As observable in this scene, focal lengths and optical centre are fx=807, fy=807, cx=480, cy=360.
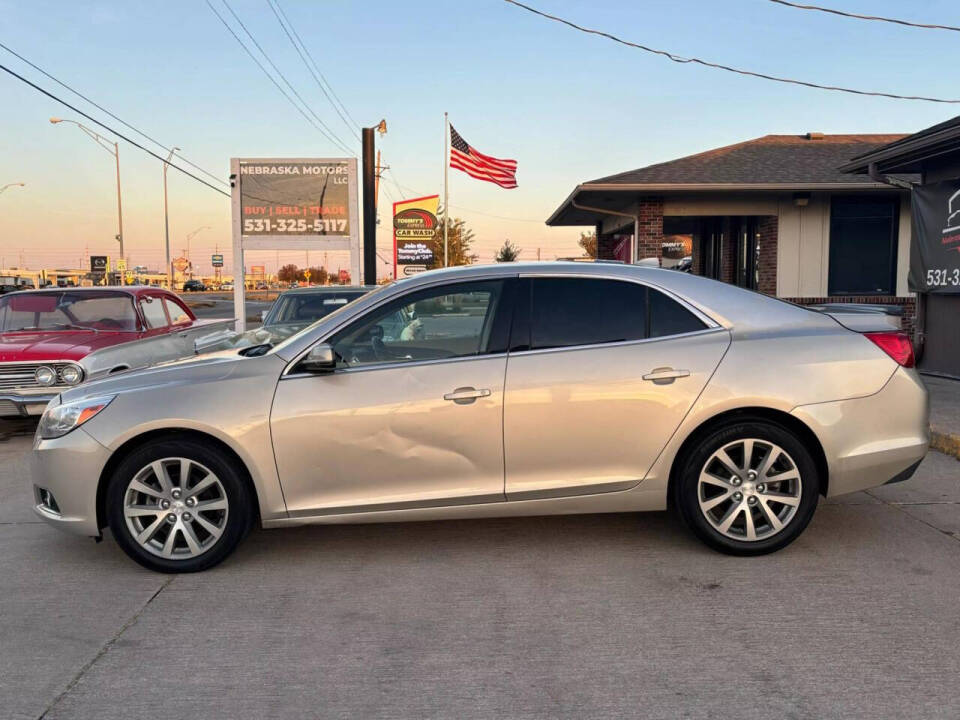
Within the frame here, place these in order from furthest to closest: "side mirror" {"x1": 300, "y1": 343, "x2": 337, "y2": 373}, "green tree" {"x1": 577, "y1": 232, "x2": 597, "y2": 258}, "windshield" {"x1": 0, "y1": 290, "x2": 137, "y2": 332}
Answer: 1. "green tree" {"x1": 577, "y1": 232, "x2": 597, "y2": 258}
2. "windshield" {"x1": 0, "y1": 290, "x2": 137, "y2": 332}
3. "side mirror" {"x1": 300, "y1": 343, "x2": 337, "y2": 373}

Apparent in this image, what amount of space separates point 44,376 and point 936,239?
10980 mm

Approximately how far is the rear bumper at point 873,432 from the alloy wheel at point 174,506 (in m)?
3.20

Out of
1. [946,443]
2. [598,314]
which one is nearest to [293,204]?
[946,443]

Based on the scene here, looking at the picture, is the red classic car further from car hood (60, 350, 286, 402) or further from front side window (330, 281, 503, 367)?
front side window (330, 281, 503, 367)

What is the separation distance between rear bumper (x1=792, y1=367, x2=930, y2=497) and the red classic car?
6.86m

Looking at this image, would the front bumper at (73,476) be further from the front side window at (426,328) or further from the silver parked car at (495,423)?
the front side window at (426,328)

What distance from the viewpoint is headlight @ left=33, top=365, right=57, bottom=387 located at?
319 inches

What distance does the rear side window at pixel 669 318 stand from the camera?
451 centimetres

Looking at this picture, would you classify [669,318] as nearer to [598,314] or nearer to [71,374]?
[598,314]

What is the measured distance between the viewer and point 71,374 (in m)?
8.10

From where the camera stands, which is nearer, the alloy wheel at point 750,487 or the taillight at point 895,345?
the alloy wheel at point 750,487

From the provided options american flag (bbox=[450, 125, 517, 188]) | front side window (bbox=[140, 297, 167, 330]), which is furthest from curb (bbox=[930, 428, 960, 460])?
american flag (bbox=[450, 125, 517, 188])

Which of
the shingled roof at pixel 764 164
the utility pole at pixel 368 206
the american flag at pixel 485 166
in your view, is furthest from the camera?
the american flag at pixel 485 166

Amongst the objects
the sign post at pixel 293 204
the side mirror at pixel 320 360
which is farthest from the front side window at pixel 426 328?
the sign post at pixel 293 204
